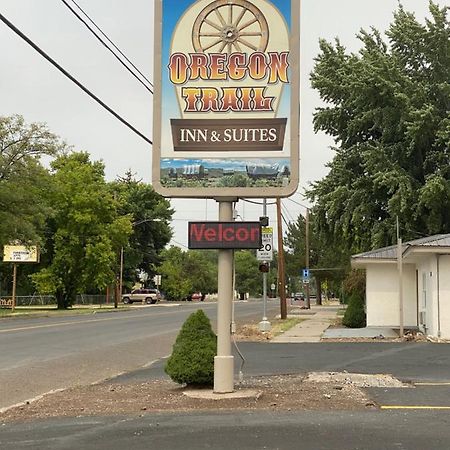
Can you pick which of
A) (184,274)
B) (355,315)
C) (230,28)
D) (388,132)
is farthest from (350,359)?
(184,274)

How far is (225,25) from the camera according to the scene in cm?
1149

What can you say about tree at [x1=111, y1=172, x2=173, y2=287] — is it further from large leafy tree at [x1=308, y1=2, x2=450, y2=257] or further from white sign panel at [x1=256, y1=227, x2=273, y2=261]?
white sign panel at [x1=256, y1=227, x2=273, y2=261]

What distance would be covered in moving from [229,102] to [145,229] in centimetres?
8244

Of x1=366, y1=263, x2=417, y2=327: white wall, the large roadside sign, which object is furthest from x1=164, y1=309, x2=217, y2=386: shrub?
x1=366, y1=263, x2=417, y2=327: white wall

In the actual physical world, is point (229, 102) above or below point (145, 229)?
below

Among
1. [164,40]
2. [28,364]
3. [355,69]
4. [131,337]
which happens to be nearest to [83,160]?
[355,69]

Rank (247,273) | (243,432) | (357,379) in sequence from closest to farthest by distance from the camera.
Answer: (243,432) < (357,379) < (247,273)

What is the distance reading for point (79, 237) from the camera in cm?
5991

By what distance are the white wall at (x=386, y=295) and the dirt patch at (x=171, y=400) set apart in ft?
53.1

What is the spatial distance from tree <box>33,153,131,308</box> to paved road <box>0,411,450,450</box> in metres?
50.1

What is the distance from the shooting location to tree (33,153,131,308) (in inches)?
2330

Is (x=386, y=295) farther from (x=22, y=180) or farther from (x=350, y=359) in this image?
(x=22, y=180)

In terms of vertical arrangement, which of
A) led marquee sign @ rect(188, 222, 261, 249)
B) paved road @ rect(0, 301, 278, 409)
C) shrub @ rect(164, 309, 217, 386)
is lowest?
paved road @ rect(0, 301, 278, 409)

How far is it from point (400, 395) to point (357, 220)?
2494 centimetres
